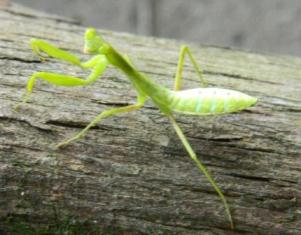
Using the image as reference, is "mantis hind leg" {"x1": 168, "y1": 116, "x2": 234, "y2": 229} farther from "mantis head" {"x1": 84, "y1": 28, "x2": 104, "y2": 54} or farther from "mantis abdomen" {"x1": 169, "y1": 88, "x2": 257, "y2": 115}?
"mantis head" {"x1": 84, "y1": 28, "x2": 104, "y2": 54}

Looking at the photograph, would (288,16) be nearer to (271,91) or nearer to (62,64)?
(271,91)

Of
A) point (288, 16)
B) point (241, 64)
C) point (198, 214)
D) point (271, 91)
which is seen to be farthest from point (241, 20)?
point (198, 214)

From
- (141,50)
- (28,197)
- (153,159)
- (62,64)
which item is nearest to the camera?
(28,197)

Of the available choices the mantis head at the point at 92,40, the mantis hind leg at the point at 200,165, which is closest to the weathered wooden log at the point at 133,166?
the mantis hind leg at the point at 200,165

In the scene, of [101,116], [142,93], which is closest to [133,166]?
[101,116]

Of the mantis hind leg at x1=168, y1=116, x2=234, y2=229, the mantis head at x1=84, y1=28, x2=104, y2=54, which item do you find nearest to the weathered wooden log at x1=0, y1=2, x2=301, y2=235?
the mantis hind leg at x1=168, y1=116, x2=234, y2=229

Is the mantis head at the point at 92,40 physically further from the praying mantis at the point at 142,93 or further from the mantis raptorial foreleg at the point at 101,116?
the mantis raptorial foreleg at the point at 101,116

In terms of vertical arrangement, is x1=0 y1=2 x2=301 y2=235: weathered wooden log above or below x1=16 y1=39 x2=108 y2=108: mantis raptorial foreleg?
below
